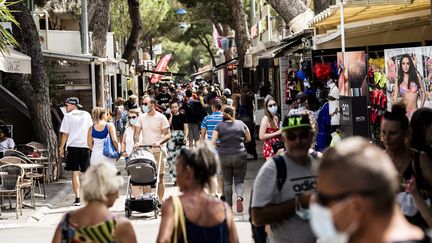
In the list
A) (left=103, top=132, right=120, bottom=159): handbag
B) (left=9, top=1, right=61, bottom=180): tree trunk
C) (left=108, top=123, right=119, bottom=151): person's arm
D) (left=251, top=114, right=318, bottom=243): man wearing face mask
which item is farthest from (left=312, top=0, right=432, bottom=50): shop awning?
(left=251, top=114, right=318, bottom=243): man wearing face mask

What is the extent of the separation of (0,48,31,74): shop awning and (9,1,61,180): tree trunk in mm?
2029

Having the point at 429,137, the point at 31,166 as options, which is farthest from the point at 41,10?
the point at 429,137

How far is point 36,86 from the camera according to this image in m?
18.8

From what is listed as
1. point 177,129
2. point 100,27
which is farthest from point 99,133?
point 100,27

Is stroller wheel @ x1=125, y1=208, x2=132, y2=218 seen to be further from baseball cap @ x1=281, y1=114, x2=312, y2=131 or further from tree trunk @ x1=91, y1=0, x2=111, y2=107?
tree trunk @ x1=91, y1=0, x2=111, y2=107

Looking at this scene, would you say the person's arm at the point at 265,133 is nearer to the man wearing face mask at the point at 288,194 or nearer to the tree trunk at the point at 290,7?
the man wearing face mask at the point at 288,194

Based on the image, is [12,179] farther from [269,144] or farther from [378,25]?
[378,25]

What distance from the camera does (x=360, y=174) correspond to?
272 cm

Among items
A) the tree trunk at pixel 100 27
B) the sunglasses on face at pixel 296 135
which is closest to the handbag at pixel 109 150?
the sunglasses on face at pixel 296 135

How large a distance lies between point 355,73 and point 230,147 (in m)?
2.05

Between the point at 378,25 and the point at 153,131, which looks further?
the point at 378,25

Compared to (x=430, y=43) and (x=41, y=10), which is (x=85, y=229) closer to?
(x=430, y=43)

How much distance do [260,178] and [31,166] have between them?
9.88m

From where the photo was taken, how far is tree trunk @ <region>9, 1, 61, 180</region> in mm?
18516
